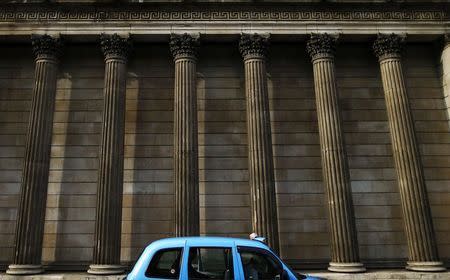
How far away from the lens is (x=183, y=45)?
1995cm

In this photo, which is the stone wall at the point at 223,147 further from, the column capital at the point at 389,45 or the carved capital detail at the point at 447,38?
the column capital at the point at 389,45

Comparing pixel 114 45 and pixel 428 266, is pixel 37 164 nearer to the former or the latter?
pixel 114 45

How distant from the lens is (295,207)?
20.0 metres

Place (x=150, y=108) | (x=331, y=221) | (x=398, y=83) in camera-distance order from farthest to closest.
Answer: (x=150, y=108) → (x=398, y=83) → (x=331, y=221)

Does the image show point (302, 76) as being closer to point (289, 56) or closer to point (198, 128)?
point (289, 56)

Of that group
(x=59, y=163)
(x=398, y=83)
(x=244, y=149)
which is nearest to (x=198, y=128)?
(x=244, y=149)

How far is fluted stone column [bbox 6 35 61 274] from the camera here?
17.3 m

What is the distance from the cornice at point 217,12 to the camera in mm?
20314

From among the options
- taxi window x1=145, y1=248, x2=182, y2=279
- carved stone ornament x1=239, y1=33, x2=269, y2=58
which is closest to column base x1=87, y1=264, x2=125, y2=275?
taxi window x1=145, y1=248, x2=182, y2=279

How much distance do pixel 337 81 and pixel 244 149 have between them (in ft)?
22.6

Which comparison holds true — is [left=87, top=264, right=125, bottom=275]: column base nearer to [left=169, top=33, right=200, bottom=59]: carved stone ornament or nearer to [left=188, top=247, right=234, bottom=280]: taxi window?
[left=188, top=247, right=234, bottom=280]: taxi window

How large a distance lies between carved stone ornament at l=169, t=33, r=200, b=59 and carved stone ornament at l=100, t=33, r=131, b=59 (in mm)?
2447

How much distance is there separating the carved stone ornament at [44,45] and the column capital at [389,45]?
17.5 meters

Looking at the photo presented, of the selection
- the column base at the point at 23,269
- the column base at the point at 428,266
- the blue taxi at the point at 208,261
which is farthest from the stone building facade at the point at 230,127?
the blue taxi at the point at 208,261
